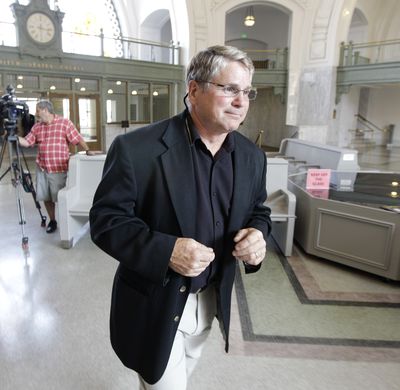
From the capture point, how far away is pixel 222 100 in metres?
1.21

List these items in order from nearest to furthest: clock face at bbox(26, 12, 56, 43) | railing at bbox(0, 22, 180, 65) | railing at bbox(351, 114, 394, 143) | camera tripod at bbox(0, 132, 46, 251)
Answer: camera tripod at bbox(0, 132, 46, 251) < clock face at bbox(26, 12, 56, 43) < railing at bbox(0, 22, 180, 65) < railing at bbox(351, 114, 394, 143)

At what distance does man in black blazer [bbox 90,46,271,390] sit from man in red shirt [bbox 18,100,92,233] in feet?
12.2

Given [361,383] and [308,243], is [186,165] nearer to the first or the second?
[361,383]

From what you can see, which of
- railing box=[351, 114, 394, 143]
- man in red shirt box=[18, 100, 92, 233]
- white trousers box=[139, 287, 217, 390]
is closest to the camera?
white trousers box=[139, 287, 217, 390]

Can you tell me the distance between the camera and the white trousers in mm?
1426

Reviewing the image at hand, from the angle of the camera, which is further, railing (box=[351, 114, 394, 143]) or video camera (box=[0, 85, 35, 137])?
railing (box=[351, 114, 394, 143])

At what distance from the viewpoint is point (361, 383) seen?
7.76 feet

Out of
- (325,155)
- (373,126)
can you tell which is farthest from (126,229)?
(373,126)

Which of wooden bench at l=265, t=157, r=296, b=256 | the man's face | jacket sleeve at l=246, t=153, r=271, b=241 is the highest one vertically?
the man's face

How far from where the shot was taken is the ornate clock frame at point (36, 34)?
1098cm

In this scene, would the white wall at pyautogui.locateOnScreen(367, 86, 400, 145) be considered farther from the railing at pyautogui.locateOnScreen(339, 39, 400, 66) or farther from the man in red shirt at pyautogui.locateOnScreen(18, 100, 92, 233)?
the man in red shirt at pyautogui.locateOnScreen(18, 100, 92, 233)

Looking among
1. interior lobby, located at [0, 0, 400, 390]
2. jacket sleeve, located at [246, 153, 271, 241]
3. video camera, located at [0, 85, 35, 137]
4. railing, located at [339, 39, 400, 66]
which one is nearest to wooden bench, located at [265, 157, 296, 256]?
interior lobby, located at [0, 0, 400, 390]

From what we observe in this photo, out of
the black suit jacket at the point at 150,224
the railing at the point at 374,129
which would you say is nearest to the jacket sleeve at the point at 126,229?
the black suit jacket at the point at 150,224

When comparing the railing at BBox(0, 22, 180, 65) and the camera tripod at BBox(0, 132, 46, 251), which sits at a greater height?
the railing at BBox(0, 22, 180, 65)
